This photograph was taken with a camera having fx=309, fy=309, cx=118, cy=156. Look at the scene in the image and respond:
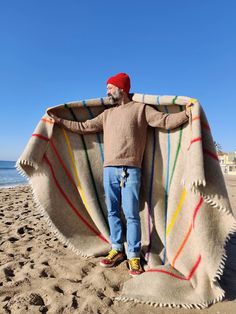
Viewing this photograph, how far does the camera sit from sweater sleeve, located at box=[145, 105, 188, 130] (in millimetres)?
2645

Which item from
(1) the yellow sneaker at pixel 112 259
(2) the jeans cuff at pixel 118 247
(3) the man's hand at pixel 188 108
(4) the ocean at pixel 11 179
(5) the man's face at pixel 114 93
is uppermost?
(5) the man's face at pixel 114 93

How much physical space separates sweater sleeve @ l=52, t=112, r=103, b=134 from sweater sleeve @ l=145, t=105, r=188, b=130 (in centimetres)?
51

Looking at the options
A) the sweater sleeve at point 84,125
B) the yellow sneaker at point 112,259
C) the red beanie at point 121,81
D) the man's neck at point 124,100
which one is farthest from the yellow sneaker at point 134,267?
the red beanie at point 121,81

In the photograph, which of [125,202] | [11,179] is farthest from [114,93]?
[11,179]

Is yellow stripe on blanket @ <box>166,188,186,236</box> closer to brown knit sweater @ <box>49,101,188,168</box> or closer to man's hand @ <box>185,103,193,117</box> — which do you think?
brown knit sweater @ <box>49,101,188,168</box>

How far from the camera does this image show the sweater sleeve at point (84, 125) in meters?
3.10

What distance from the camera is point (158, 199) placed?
2912mm

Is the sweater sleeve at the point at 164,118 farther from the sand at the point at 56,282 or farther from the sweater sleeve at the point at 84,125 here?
the sand at the point at 56,282

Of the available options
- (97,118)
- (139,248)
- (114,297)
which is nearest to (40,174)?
(97,118)

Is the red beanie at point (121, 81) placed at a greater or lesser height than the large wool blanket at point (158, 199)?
greater

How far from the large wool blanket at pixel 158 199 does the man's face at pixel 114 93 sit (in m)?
0.15

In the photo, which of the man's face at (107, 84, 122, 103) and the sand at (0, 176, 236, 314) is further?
the man's face at (107, 84, 122, 103)

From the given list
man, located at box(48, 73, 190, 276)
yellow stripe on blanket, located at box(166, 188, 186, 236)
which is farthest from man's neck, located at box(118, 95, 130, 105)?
yellow stripe on blanket, located at box(166, 188, 186, 236)

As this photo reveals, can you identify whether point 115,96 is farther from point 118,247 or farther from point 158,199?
point 118,247
